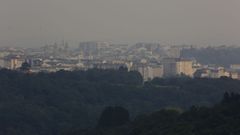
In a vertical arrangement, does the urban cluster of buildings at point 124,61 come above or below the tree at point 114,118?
above

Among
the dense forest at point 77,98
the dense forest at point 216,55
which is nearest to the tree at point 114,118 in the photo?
the dense forest at point 77,98

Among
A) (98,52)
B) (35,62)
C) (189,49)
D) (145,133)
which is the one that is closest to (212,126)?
(145,133)

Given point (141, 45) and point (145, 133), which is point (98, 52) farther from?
point (145, 133)

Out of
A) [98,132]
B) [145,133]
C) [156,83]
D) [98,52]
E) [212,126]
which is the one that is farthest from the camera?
[98,52]

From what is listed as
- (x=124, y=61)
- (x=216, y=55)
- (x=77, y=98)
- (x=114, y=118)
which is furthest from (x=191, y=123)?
(x=216, y=55)

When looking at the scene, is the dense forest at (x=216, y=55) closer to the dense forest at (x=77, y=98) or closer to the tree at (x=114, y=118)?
the dense forest at (x=77, y=98)

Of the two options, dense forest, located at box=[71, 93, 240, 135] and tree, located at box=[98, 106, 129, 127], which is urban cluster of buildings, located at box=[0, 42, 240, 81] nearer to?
tree, located at box=[98, 106, 129, 127]

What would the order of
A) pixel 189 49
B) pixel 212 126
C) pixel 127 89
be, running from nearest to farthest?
1. pixel 212 126
2. pixel 127 89
3. pixel 189 49
